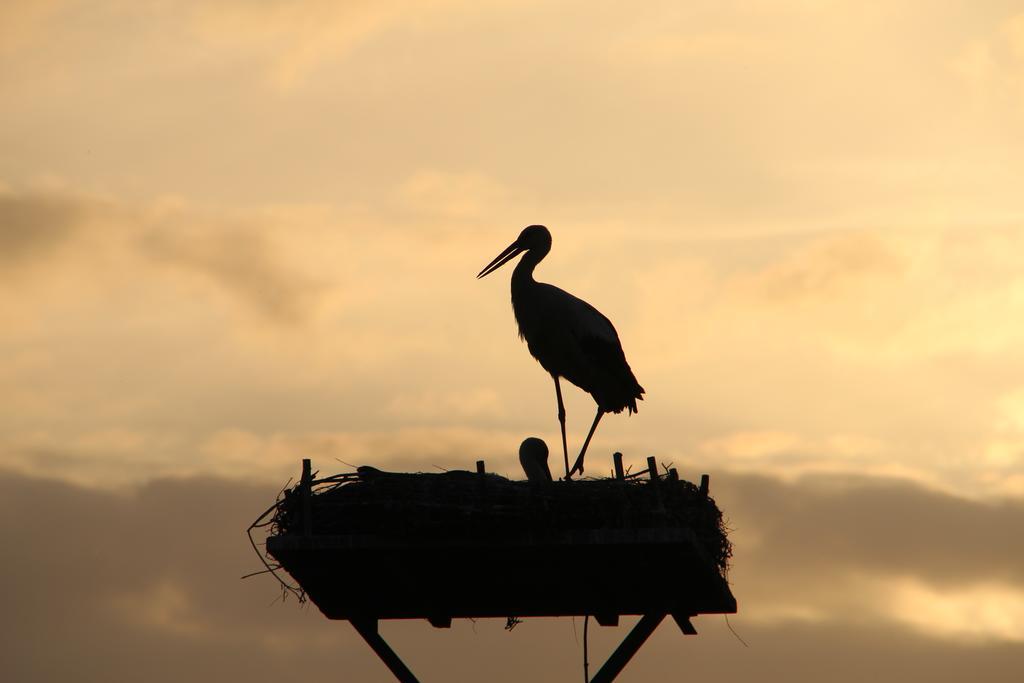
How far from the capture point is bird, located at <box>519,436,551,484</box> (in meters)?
11.3

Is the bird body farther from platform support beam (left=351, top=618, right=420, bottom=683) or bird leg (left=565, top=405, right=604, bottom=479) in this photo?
platform support beam (left=351, top=618, right=420, bottom=683)

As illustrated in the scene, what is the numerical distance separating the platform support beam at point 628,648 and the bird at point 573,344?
407 cm

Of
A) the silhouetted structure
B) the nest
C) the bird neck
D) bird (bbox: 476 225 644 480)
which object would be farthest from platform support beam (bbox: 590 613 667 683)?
the bird neck

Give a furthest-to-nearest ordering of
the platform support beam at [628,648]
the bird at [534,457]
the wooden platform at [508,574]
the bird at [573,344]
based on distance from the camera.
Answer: the bird at [573,344]
the bird at [534,457]
the platform support beam at [628,648]
the wooden platform at [508,574]

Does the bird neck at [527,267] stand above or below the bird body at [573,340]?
above

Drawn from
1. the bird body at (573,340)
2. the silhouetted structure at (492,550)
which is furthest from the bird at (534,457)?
the bird body at (573,340)

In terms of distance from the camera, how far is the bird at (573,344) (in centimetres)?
1435

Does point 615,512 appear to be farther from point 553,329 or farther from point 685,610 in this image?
point 553,329

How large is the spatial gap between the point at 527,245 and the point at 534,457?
4.23 metres

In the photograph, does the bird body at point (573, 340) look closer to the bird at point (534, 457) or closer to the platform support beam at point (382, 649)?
the bird at point (534, 457)

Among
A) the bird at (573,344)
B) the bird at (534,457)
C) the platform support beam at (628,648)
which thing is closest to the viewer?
the platform support beam at (628,648)

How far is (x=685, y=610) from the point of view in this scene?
1023 centimetres

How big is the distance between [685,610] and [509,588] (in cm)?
123

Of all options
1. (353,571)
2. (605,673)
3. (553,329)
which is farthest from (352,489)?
(553,329)
